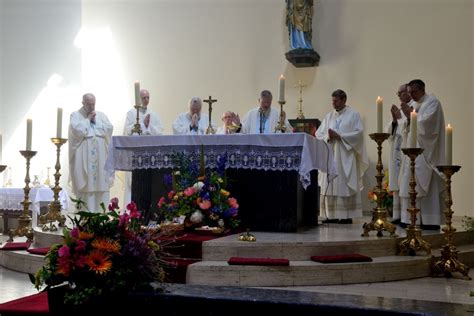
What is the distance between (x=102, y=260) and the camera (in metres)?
2.50

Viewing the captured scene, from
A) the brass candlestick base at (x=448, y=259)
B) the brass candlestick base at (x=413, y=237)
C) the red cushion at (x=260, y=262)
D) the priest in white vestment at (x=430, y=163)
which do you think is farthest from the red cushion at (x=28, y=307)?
the priest in white vestment at (x=430, y=163)

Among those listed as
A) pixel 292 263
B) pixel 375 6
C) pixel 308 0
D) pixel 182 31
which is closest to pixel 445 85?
pixel 375 6

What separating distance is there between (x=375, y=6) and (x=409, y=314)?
9681mm

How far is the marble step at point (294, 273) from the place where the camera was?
5.05 metres

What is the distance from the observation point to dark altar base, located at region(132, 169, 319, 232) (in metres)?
6.54

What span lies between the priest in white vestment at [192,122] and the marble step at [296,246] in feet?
9.22

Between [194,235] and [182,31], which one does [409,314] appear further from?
[182,31]

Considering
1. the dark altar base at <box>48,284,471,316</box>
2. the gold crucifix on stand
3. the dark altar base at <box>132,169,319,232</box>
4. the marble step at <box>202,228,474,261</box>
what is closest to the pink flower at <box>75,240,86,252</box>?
the dark altar base at <box>48,284,471,316</box>

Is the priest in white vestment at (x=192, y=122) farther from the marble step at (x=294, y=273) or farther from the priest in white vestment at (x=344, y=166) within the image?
the marble step at (x=294, y=273)

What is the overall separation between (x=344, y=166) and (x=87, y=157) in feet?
13.7

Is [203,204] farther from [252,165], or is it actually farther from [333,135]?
[333,135]

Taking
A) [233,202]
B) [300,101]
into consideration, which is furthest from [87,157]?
[300,101]

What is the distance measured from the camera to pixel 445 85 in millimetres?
10211

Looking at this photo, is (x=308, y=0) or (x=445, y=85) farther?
(x=308, y=0)
